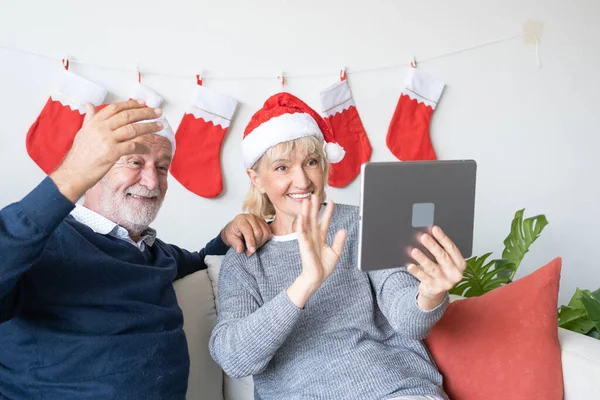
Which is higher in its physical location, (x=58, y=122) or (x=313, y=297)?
(x=58, y=122)

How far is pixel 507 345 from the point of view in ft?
4.76

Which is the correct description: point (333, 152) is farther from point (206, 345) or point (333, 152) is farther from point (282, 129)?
point (206, 345)

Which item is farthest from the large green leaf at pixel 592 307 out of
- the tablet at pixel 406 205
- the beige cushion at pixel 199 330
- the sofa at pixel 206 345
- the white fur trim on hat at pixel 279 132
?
the beige cushion at pixel 199 330

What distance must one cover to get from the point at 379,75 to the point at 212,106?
0.78m

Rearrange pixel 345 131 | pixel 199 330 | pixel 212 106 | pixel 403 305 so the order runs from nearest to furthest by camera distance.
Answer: pixel 403 305 → pixel 199 330 → pixel 212 106 → pixel 345 131

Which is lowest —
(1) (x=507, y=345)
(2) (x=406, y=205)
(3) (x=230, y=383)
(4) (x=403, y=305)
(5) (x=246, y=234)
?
(3) (x=230, y=383)

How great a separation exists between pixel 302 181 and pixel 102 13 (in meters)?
1.11

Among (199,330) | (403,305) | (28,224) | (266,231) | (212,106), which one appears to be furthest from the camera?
(212,106)

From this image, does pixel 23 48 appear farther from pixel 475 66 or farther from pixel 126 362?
pixel 475 66

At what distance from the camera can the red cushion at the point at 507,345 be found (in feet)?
4.62

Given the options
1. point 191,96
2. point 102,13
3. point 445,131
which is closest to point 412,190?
point 191,96

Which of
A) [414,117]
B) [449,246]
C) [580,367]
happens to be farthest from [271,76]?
[580,367]

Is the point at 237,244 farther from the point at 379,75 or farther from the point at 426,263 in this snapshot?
the point at 379,75

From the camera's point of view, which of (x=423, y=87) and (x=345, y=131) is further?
(x=423, y=87)
